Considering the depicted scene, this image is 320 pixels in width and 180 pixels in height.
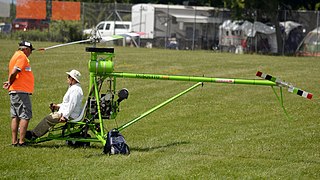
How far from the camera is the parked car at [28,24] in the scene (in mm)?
52719

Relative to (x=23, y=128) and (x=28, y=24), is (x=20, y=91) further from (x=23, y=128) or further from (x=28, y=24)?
(x=28, y=24)

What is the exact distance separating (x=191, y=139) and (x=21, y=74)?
3.72 metres

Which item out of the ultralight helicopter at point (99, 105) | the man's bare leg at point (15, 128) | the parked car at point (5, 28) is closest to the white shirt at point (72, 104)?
the ultralight helicopter at point (99, 105)

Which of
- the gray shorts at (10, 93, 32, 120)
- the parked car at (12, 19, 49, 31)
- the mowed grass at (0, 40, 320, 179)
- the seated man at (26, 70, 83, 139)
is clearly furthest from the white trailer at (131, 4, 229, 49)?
the gray shorts at (10, 93, 32, 120)

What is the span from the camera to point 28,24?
54.5m

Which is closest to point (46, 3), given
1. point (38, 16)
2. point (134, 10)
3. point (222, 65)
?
point (38, 16)

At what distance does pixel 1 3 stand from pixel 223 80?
4580cm

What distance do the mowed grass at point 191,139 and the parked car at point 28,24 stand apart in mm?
25926

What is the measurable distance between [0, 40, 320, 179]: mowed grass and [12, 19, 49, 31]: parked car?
85.1ft

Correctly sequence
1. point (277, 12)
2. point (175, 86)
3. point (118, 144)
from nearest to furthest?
point (118, 144)
point (175, 86)
point (277, 12)

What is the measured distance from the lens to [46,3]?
5544cm

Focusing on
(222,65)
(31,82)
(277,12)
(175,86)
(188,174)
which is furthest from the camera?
(277,12)

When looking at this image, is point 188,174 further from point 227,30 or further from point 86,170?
point 227,30

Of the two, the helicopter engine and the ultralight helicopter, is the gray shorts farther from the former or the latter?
the helicopter engine
